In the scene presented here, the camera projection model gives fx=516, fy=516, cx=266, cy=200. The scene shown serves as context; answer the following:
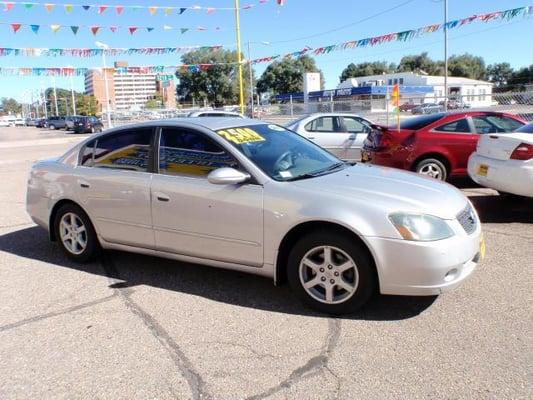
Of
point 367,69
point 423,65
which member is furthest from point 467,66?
point 367,69

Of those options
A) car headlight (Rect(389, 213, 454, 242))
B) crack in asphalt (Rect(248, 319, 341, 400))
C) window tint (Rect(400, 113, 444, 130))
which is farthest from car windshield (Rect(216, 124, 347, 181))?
window tint (Rect(400, 113, 444, 130))

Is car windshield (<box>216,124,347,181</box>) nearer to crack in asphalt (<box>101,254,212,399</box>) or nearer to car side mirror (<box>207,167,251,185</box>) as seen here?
car side mirror (<box>207,167,251,185</box>)

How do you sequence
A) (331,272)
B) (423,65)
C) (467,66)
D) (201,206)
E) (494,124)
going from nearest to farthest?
(331,272)
(201,206)
(494,124)
(467,66)
(423,65)

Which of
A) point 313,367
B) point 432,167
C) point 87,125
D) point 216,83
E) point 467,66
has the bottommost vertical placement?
point 313,367

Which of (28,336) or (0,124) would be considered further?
Answer: (0,124)

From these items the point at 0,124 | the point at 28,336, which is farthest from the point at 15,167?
the point at 0,124

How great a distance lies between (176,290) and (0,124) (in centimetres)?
11029

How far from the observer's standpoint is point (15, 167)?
1580 centimetres

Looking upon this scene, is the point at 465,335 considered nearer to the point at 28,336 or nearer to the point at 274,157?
the point at 274,157

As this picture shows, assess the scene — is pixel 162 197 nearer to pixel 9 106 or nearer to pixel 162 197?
pixel 162 197

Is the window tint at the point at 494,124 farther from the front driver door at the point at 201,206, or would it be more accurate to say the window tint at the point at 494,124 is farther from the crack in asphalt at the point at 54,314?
the crack in asphalt at the point at 54,314

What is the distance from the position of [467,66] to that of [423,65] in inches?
407

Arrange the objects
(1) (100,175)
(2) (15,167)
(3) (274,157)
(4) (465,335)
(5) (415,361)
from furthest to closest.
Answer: (2) (15,167) < (1) (100,175) < (3) (274,157) < (4) (465,335) < (5) (415,361)

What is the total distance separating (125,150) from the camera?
510cm
